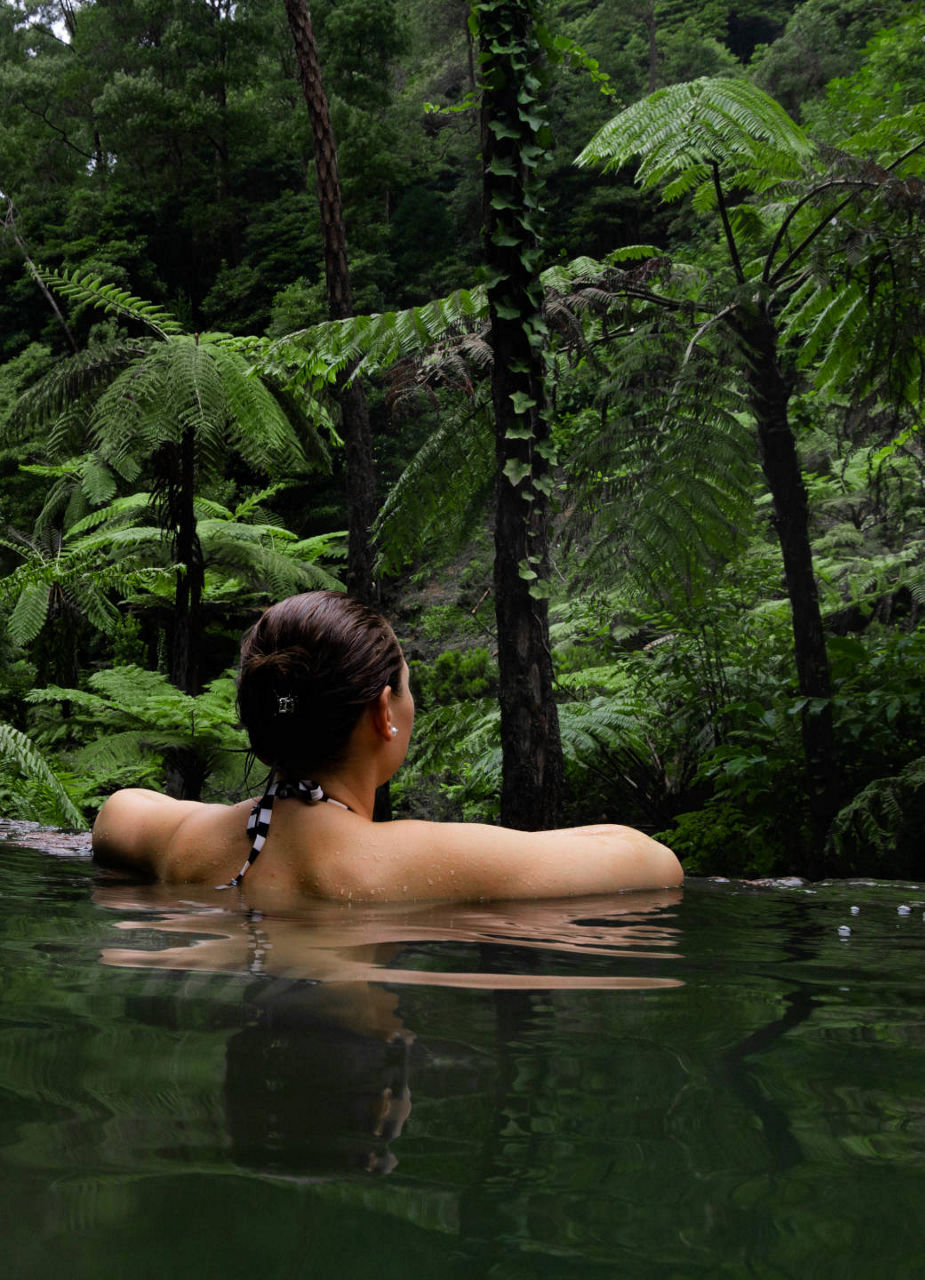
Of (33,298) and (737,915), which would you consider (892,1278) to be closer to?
(737,915)

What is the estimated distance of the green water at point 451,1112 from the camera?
570 mm

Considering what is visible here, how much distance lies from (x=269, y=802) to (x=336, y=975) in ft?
2.21

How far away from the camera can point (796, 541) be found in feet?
15.2

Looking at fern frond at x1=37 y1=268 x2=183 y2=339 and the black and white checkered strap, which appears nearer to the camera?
the black and white checkered strap

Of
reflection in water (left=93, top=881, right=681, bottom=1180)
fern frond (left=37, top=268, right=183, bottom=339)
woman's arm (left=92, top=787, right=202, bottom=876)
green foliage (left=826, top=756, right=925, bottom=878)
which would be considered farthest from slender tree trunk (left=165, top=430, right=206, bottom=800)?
reflection in water (left=93, top=881, right=681, bottom=1180)

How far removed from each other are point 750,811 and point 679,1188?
4.77 meters

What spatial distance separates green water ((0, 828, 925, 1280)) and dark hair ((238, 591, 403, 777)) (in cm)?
45

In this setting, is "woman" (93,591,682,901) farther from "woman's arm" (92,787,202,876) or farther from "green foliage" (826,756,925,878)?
"green foliage" (826,756,925,878)

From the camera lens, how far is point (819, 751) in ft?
14.9

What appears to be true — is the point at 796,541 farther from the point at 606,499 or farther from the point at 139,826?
the point at 139,826

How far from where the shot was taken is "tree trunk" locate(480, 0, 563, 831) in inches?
147

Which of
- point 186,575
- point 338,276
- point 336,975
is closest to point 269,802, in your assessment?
point 336,975

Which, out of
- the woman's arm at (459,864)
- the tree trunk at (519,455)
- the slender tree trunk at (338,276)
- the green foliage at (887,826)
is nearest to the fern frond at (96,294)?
the slender tree trunk at (338,276)

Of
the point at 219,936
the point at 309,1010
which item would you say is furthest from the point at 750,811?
the point at 309,1010
